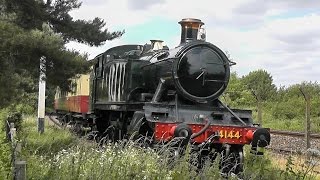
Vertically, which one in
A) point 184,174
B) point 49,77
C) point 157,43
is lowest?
point 184,174

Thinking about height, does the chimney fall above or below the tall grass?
above

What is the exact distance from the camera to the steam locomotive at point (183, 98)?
1045 centimetres

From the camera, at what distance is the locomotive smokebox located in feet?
39.7

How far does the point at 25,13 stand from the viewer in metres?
12.2

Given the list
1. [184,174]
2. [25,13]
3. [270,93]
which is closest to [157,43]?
[25,13]

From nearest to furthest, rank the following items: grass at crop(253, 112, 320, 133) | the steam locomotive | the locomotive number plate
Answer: the steam locomotive, the locomotive number plate, grass at crop(253, 112, 320, 133)

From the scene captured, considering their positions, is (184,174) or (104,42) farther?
(104,42)

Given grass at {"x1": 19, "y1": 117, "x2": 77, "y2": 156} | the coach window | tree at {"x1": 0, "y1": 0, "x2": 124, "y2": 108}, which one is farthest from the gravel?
tree at {"x1": 0, "y1": 0, "x2": 124, "y2": 108}

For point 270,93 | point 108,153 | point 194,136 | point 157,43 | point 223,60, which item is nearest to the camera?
point 108,153

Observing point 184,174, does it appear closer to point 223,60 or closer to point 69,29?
point 223,60

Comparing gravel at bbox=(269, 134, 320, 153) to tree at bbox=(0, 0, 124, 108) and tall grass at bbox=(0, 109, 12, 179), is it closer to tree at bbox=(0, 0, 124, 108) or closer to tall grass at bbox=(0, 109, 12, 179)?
tree at bbox=(0, 0, 124, 108)

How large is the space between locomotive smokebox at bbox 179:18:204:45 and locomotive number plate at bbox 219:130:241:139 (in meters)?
2.70

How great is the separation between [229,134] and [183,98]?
1601mm

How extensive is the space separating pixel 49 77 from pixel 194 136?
351 cm
